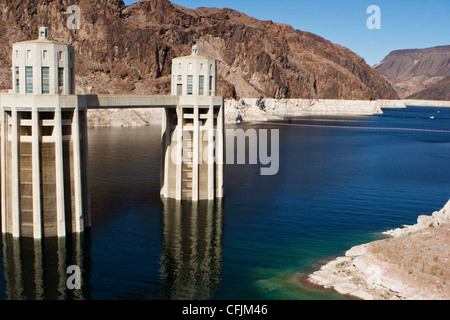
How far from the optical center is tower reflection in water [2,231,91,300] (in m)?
32.8

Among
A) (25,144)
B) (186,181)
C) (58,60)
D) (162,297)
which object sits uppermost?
(58,60)

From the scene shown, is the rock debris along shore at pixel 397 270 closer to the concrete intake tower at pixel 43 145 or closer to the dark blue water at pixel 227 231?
the dark blue water at pixel 227 231

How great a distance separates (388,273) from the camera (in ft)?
108

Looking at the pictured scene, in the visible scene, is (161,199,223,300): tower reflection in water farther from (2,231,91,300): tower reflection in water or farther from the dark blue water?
(2,231,91,300): tower reflection in water

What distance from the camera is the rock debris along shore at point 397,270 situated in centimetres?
3123

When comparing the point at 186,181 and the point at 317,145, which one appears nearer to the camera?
the point at 186,181

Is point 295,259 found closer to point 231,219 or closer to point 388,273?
point 388,273

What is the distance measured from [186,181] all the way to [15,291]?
81.6 feet

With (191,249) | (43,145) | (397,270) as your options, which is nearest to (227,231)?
(191,249)

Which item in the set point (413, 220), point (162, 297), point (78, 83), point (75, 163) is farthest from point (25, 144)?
point (78, 83)

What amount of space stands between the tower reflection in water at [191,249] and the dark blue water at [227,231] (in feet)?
0.27

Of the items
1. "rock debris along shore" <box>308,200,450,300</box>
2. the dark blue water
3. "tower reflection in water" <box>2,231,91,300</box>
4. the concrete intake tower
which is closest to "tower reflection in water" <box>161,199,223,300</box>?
the dark blue water

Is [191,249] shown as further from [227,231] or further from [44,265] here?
[44,265]

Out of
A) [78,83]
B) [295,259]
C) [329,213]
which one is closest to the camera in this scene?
[295,259]
